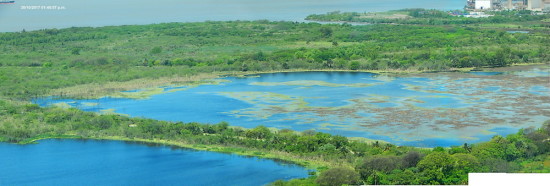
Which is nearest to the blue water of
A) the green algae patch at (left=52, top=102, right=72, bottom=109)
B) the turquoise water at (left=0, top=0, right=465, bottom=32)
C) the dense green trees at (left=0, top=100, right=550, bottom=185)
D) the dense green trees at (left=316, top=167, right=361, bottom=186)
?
the dense green trees at (left=0, top=100, right=550, bottom=185)

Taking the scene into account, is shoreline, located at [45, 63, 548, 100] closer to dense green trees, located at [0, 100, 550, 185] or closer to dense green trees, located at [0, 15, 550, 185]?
dense green trees, located at [0, 15, 550, 185]

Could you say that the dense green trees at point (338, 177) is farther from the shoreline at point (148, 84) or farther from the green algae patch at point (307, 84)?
the green algae patch at point (307, 84)

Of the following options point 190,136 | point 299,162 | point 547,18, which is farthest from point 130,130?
point 547,18

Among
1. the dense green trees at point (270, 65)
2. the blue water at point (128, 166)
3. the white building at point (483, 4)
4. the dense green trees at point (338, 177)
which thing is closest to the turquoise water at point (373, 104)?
the dense green trees at point (270, 65)

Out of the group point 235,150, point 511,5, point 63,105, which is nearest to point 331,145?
point 235,150

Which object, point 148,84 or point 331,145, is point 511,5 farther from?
point 331,145

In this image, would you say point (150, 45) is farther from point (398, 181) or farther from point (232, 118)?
point (398, 181)
